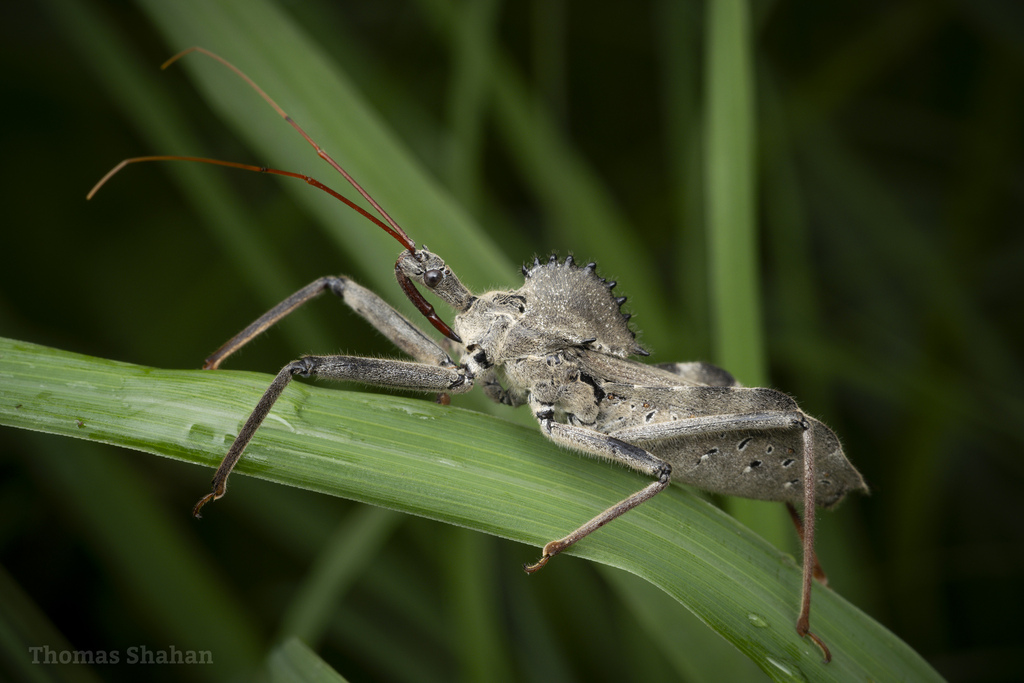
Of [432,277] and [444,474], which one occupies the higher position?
[432,277]

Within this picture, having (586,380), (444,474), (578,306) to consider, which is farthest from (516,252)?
(444,474)

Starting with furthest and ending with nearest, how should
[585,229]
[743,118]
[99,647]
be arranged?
[585,229]
[99,647]
[743,118]

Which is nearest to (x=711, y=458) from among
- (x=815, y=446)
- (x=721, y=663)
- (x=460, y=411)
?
(x=815, y=446)

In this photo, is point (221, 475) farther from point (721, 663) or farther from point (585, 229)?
point (585, 229)

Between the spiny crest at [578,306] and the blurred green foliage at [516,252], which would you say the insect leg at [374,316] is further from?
the spiny crest at [578,306]

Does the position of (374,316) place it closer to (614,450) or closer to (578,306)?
(578,306)

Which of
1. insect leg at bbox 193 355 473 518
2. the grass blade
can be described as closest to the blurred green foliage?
the grass blade
